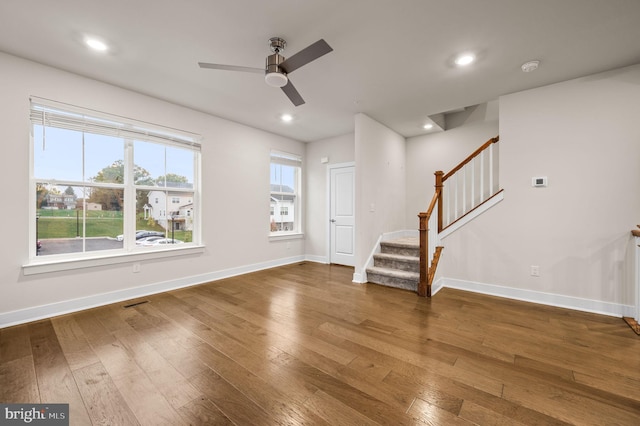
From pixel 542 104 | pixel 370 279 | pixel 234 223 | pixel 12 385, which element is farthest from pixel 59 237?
pixel 542 104

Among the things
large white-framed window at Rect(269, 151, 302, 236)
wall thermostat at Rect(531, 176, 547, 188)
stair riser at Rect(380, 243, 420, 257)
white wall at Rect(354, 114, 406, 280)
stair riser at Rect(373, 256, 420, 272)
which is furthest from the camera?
large white-framed window at Rect(269, 151, 302, 236)

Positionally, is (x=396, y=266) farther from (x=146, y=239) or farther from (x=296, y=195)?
(x=146, y=239)

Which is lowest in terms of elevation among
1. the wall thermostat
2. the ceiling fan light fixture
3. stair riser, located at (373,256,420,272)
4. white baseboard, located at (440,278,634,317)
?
white baseboard, located at (440,278,634,317)

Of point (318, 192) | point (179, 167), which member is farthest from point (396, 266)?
point (179, 167)

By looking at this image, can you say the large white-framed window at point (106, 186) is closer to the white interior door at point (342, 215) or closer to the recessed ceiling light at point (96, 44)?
the recessed ceiling light at point (96, 44)

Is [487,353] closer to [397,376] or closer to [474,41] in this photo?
[397,376]

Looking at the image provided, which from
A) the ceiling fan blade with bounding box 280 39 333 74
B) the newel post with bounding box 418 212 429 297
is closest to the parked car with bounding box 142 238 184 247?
the ceiling fan blade with bounding box 280 39 333 74

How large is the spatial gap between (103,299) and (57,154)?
1.82 m

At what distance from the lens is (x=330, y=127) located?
198 inches

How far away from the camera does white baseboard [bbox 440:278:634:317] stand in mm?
2936

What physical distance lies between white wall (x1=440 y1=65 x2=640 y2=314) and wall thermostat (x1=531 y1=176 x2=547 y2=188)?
0.21ft

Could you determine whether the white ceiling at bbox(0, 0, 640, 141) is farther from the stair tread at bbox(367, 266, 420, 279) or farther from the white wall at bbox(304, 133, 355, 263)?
the stair tread at bbox(367, 266, 420, 279)

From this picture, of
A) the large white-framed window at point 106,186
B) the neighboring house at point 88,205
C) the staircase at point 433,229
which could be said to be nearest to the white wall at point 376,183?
the staircase at point 433,229

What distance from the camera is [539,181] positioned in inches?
132
